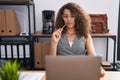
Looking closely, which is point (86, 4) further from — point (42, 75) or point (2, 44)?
point (42, 75)

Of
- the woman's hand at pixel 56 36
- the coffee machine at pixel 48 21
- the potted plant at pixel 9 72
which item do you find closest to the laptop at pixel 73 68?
the potted plant at pixel 9 72

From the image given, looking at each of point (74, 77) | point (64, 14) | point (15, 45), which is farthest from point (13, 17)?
point (74, 77)

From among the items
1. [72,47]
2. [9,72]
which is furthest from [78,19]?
[9,72]

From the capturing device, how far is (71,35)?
194cm

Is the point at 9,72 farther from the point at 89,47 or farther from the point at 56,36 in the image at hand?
the point at 89,47

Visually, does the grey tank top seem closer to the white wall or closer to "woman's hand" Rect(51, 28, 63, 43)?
"woman's hand" Rect(51, 28, 63, 43)

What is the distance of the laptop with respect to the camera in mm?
997

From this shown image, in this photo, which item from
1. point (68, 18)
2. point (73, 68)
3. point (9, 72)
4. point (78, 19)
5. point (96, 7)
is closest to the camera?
point (9, 72)

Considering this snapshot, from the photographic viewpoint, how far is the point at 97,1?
2.76 meters

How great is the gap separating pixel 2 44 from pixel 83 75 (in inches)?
68.2

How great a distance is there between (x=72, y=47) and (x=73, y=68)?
2.89 ft

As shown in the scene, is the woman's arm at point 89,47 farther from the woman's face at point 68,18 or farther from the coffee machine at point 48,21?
the coffee machine at point 48,21

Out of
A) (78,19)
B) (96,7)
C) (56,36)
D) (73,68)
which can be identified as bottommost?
(73,68)

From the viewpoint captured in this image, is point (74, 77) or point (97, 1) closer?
point (74, 77)
